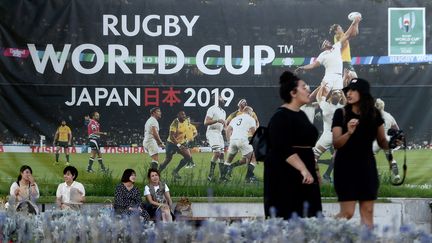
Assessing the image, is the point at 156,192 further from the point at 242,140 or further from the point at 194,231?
the point at 194,231

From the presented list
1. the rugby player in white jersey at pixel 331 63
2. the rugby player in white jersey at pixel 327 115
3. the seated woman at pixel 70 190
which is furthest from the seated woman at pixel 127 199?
the rugby player in white jersey at pixel 331 63

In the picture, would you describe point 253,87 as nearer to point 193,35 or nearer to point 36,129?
point 193,35

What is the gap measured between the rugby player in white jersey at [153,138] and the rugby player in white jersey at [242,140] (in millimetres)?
893

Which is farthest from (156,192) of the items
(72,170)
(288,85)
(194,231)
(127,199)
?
(194,231)

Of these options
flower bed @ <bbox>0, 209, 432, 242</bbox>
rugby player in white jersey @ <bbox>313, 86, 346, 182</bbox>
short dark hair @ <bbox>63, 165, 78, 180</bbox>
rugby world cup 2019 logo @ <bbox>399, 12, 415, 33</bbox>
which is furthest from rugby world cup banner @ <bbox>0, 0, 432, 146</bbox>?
flower bed @ <bbox>0, 209, 432, 242</bbox>

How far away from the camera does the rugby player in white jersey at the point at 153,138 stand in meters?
12.9

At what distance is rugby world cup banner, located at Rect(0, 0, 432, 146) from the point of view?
1295cm

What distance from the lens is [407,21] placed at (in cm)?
1304

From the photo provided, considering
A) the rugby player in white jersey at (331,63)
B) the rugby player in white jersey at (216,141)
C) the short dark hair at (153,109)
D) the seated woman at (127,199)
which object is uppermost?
the rugby player in white jersey at (331,63)

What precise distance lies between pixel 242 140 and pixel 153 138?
1167 mm

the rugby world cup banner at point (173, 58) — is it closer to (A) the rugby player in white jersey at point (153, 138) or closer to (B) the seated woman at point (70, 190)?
(A) the rugby player in white jersey at point (153, 138)

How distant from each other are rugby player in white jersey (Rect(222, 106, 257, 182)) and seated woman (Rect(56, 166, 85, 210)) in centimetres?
195

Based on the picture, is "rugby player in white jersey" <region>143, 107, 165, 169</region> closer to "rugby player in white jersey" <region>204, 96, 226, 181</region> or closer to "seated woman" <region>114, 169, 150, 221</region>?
"rugby player in white jersey" <region>204, 96, 226, 181</region>

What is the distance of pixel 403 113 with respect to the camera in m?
13.0
